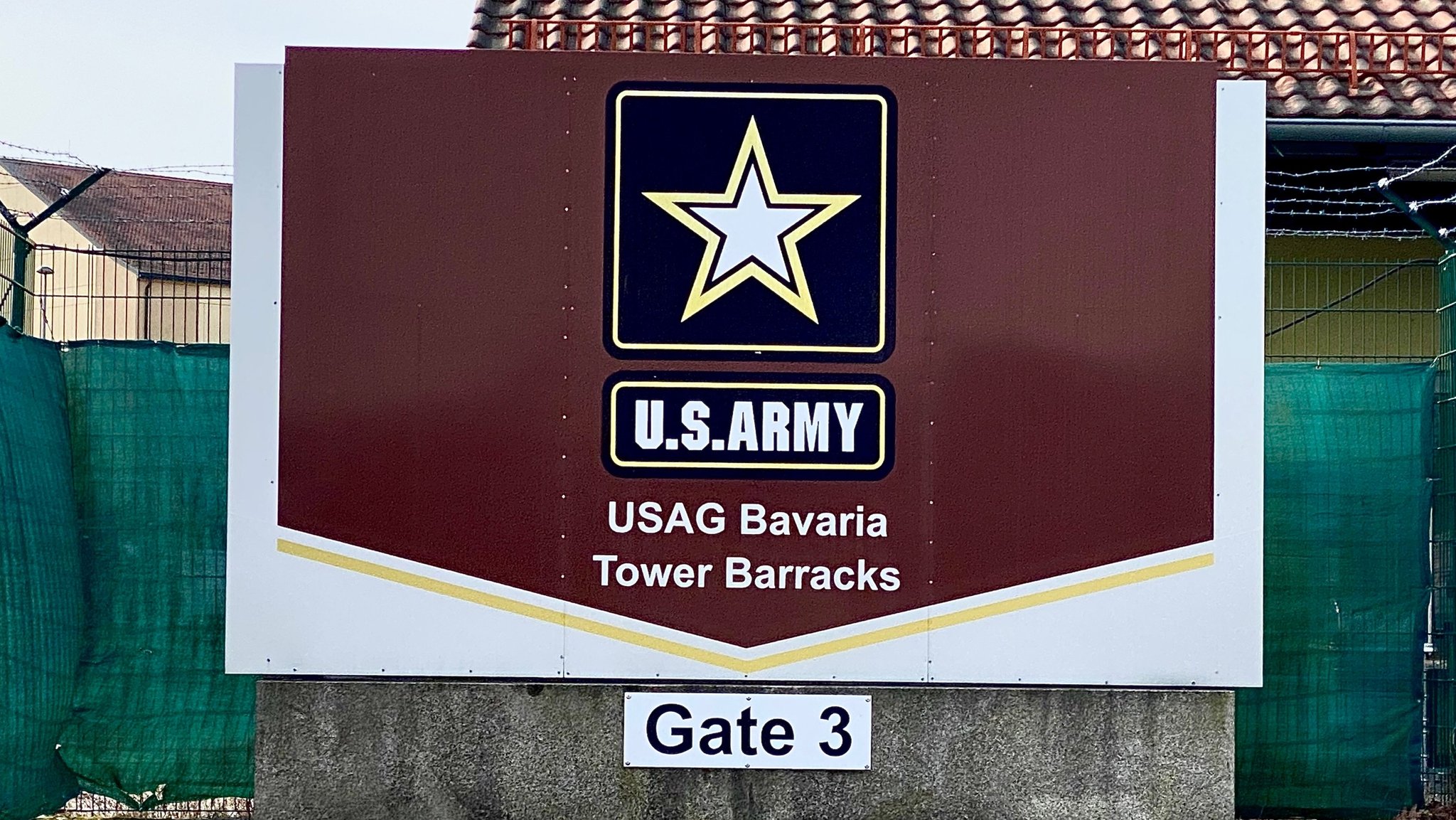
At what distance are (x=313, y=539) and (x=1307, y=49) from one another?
6857 mm

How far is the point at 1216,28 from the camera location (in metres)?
8.80

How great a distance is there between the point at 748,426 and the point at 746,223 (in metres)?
0.75

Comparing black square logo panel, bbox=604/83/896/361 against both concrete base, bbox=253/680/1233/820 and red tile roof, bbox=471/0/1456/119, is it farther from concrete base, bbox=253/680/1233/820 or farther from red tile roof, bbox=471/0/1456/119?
red tile roof, bbox=471/0/1456/119

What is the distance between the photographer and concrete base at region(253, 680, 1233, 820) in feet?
18.1

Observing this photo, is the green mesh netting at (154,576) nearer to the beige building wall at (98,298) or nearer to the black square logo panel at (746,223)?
the beige building wall at (98,298)

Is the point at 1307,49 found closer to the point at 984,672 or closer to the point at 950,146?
the point at 950,146

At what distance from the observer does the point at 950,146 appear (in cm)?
557

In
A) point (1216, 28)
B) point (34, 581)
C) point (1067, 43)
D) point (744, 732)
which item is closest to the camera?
point (744, 732)

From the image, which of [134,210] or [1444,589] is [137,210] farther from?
[1444,589]

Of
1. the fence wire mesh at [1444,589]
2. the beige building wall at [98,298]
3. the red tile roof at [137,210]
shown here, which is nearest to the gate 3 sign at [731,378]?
the beige building wall at [98,298]

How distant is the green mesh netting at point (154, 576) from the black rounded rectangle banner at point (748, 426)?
77.5 inches

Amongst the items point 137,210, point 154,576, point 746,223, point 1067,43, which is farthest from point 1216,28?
point 137,210

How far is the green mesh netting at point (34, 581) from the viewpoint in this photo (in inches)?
225

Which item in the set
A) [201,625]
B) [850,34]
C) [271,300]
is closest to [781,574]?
[271,300]
